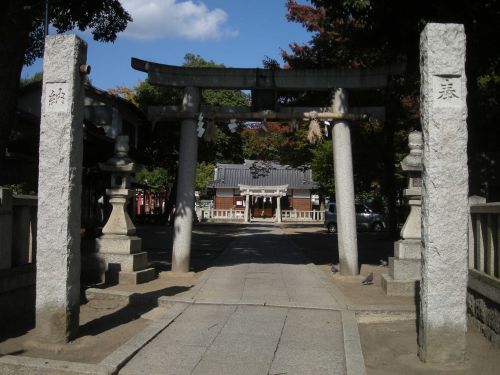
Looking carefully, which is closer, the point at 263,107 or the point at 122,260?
the point at 122,260

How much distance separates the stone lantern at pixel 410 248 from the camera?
351 inches

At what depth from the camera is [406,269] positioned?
29.5 ft

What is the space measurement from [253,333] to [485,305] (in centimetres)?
287

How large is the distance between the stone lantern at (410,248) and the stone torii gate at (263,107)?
164cm

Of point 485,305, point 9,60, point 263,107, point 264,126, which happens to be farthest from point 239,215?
point 485,305

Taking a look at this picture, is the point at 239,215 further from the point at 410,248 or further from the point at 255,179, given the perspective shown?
the point at 410,248

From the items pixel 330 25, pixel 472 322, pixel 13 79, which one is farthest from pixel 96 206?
pixel 472 322

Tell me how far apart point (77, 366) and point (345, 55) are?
590 inches

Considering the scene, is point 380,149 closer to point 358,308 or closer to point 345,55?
point 345,55

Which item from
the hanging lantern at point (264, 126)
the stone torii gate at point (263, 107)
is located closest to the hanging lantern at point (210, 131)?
the stone torii gate at point (263, 107)

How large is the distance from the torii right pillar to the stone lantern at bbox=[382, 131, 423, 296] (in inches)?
130

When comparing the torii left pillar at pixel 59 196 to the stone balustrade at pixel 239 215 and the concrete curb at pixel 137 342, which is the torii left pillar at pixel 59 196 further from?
the stone balustrade at pixel 239 215

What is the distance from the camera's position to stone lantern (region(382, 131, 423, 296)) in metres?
8.91

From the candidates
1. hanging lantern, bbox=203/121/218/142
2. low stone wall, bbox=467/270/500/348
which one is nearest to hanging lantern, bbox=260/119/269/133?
hanging lantern, bbox=203/121/218/142
